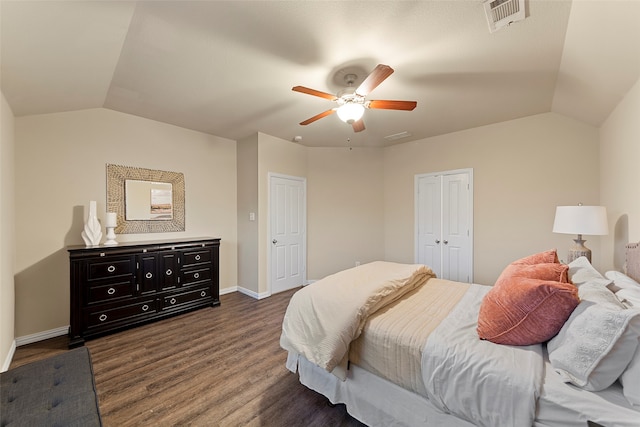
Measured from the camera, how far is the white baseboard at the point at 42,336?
2.61 metres

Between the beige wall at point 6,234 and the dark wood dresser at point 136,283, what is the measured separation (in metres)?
0.42

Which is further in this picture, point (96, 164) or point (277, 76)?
point (96, 164)

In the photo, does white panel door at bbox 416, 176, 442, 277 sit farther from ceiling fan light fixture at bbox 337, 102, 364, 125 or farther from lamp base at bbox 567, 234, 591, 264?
ceiling fan light fixture at bbox 337, 102, 364, 125

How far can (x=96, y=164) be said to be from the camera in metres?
3.11

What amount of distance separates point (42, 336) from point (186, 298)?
1.39 m

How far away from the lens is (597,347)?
40.4 inches

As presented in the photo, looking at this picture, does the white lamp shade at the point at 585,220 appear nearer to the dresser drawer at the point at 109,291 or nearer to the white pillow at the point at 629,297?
the white pillow at the point at 629,297

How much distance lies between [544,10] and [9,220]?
4.62m

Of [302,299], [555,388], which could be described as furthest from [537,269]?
[302,299]

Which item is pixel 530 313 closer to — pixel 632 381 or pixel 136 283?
pixel 632 381

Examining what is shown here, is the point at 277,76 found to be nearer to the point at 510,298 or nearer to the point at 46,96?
the point at 46,96

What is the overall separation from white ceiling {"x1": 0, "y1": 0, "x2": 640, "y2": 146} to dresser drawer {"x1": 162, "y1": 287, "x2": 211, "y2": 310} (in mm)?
2398

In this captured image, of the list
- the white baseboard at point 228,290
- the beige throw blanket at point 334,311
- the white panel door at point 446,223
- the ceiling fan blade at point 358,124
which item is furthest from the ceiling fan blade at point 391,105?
the white baseboard at point 228,290

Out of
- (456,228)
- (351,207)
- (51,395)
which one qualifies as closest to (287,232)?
(351,207)
